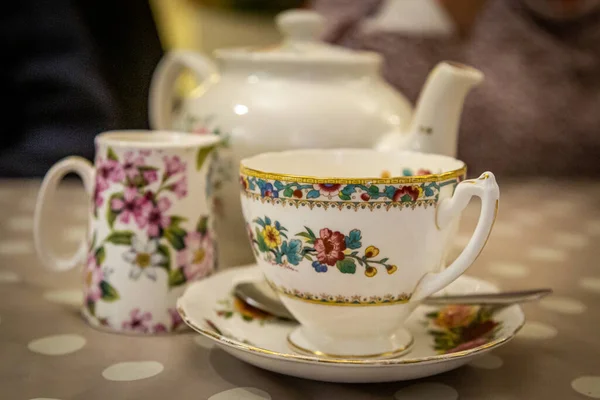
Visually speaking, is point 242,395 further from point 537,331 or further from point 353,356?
point 537,331

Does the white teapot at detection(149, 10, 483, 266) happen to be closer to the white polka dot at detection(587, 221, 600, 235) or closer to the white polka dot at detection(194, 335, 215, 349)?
the white polka dot at detection(194, 335, 215, 349)

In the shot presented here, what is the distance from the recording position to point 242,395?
0.42 m

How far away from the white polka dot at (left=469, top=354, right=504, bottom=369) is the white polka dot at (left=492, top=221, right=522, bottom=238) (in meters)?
0.37

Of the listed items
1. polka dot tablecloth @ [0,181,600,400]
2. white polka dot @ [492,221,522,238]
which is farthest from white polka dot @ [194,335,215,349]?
white polka dot @ [492,221,522,238]

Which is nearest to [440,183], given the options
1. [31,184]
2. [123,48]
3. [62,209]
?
[62,209]

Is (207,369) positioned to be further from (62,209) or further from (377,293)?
(62,209)

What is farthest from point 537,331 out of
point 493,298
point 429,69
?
point 429,69

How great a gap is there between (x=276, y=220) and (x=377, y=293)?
76 millimetres

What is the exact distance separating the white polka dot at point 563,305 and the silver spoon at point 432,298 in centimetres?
7

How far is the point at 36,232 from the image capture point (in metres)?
0.58

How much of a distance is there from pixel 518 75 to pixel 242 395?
96cm

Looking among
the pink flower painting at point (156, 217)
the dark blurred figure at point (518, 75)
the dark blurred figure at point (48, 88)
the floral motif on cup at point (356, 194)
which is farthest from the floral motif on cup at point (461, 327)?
the dark blurred figure at point (48, 88)

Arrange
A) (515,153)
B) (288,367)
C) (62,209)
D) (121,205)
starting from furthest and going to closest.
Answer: (515,153) → (62,209) → (121,205) → (288,367)

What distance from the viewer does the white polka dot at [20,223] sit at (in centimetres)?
79
